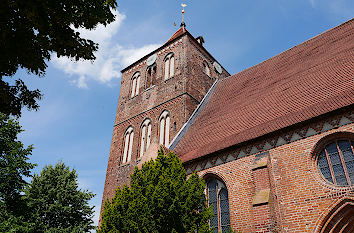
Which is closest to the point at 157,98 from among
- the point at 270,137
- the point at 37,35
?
the point at 270,137

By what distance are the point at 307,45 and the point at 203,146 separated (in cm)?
717

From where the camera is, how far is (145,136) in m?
15.5

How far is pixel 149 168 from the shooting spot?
8203 millimetres

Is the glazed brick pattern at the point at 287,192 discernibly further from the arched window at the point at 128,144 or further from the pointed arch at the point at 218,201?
the arched window at the point at 128,144

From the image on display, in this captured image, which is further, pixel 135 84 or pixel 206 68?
pixel 135 84

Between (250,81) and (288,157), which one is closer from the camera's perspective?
(288,157)

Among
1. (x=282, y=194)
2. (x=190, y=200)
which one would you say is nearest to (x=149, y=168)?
(x=190, y=200)

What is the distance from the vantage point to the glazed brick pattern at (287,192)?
22.6 feet

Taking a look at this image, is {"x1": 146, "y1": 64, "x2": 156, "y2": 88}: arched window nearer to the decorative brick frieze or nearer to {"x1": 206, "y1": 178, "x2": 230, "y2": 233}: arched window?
the decorative brick frieze

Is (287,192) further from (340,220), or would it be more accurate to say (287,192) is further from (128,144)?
(128,144)

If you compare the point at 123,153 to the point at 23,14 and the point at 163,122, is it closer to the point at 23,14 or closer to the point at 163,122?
the point at 163,122

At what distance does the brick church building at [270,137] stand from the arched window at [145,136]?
0.21 ft

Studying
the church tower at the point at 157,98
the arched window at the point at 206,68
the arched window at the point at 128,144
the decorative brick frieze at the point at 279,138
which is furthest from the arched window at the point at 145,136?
the decorative brick frieze at the point at 279,138

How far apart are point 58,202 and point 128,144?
583cm
